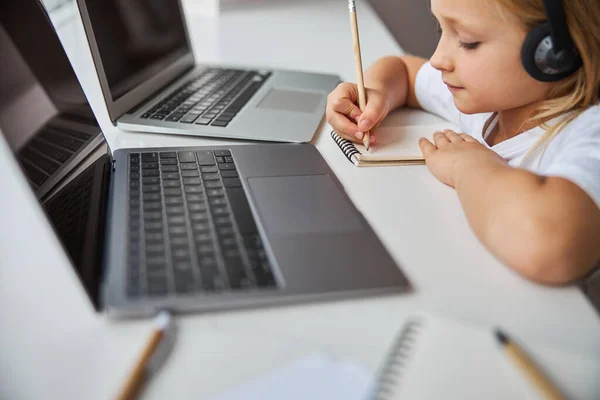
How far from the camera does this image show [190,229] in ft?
1.74

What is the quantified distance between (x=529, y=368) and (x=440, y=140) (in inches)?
15.7

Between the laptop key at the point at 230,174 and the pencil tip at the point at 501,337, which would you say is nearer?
the pencil tip at the point at 501,337

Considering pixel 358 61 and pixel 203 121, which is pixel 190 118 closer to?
pixel 203 121

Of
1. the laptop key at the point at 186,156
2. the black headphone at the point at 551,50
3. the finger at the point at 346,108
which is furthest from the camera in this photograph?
the finger at the point at 346,108

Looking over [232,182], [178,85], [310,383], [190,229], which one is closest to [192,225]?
[190,229]

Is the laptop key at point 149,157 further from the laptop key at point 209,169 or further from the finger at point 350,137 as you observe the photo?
the finger at point 350,137

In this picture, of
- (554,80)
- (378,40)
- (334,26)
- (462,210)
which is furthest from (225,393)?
(334,26)

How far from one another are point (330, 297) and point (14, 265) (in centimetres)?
32

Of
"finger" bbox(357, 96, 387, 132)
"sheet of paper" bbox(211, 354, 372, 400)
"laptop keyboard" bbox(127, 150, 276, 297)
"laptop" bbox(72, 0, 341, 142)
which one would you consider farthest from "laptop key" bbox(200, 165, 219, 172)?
"sheet of paper" bbox(211, 354, 372, 400)

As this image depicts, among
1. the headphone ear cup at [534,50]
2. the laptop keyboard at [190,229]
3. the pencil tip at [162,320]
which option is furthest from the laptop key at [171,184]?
the headphone ear cup at [534,50]

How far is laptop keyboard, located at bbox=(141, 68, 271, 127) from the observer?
2.70 ft

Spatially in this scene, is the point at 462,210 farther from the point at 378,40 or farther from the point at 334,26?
the point at 334,26

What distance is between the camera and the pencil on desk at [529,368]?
38cm

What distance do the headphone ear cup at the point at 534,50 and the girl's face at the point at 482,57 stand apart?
13 millimetres
